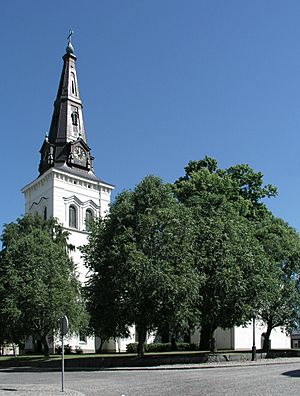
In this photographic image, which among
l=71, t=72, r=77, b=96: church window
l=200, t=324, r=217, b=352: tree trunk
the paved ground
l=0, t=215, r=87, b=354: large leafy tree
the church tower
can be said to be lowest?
l=200, t=324, r=217, b=352: tree trunk

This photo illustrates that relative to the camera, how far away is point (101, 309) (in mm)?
33688

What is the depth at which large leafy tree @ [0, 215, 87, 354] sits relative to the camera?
127ft

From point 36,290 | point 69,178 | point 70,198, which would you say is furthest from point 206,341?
point 69,178

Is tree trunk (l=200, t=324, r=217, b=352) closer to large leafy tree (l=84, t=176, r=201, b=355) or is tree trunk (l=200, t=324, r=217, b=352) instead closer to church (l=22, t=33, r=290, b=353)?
large leafy tree (l=84, t=176, r=201, b=355)

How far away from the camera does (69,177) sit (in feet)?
210

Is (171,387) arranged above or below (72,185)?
below

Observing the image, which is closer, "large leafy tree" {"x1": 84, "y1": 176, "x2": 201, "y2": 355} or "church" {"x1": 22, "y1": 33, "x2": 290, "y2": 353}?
"large leafy tree" {"x1": 84, "y1": 176, "x2": 201, "y2": 355}

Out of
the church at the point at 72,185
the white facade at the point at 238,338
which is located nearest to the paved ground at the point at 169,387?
the white facade at the point at 238,338

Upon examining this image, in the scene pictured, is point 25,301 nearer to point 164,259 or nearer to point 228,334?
point 164,259

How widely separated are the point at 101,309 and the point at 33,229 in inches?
621

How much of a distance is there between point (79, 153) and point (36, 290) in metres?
30.6

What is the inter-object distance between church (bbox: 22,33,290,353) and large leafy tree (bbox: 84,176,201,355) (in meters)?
26.0

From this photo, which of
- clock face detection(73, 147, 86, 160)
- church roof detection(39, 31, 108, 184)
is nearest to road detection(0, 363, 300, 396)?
church roof detection(39, 31, 108, 184)

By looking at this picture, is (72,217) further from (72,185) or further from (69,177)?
(69,177)
